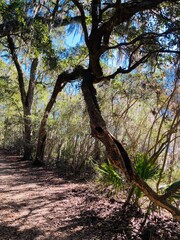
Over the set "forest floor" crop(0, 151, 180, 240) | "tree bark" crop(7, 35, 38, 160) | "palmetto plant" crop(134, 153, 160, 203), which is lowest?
"forest floor" crop(0, 151, 180, 240)

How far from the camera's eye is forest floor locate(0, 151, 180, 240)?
3.56 m

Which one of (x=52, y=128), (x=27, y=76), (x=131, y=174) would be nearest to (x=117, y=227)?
(x=131, y=174)

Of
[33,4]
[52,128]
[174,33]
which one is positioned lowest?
[52,128]

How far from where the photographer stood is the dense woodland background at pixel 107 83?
13.9 feet

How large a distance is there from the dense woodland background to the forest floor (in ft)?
1.32

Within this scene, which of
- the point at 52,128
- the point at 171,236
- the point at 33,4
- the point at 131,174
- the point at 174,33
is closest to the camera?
the point at 131,174

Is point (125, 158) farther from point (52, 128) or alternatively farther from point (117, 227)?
point (52, 128)

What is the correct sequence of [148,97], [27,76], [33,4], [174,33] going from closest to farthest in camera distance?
1. [174,33]
2. [33,4]
3. [148,97]
4. [27,76]

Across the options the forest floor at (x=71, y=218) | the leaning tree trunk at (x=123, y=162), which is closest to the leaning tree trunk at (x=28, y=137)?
the forest floor at (x=71, y=218)

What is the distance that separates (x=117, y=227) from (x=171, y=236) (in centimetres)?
74

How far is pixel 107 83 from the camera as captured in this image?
7.74m

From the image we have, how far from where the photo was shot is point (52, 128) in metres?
10.4

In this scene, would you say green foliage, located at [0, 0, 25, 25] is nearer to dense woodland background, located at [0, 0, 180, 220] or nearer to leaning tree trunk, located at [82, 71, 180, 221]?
dense woodland background, located at [0, 0, 180, 220]

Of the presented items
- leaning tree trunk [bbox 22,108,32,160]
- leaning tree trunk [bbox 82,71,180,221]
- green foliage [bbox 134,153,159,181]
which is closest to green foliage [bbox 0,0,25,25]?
leaning tree trunk [bbox 82,71,180,221]
